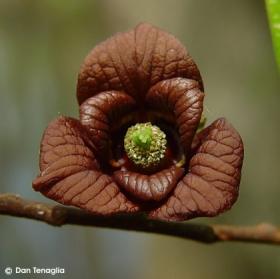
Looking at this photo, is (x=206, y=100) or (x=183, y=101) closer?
(x=183, y=101)

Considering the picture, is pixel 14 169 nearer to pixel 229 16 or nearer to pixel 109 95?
pixel 229 16

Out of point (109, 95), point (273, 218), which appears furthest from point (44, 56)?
point (109, 95)

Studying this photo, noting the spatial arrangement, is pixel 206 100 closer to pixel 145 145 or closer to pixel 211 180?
pixel 145 145

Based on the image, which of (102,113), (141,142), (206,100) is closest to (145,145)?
(141,142)

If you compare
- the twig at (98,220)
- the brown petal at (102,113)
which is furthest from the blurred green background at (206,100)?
the brown petal at (102,113)

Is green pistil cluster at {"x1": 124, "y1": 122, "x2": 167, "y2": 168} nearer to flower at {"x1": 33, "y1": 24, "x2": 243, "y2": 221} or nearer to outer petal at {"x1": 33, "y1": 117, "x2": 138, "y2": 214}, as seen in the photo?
flower at {"x1": 33, "y1": 24, "x2": 243, "y2": 221}

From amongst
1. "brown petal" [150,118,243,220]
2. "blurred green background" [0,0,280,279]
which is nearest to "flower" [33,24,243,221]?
"brown petal" [150,118,243,220]

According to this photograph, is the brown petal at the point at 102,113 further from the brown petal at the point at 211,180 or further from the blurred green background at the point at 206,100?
the blurred green background at the point at 206,100
